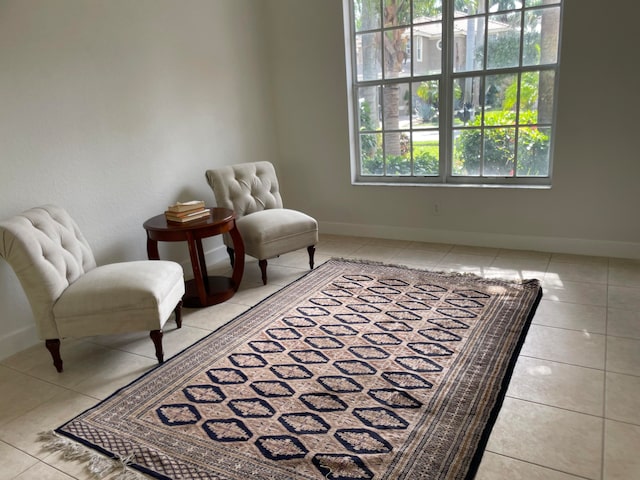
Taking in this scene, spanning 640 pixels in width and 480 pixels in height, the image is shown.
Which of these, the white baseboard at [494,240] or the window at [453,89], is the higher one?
the window at [453,89]

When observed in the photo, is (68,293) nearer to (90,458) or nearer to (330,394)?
(90,458)

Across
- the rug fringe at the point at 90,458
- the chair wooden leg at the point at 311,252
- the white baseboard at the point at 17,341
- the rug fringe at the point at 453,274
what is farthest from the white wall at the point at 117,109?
the rug fringe at the point at 453,274

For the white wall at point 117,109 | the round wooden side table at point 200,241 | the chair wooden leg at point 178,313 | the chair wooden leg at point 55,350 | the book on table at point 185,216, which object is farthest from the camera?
the book on table at point 185,216

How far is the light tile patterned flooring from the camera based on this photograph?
176 cm

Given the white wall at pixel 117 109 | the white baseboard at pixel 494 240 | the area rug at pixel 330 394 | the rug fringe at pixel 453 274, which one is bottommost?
the area rug at pixel 330 394

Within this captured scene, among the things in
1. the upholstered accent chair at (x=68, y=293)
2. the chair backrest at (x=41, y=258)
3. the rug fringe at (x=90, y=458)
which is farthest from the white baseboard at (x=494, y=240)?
the rug fringe at (x=90, y=458)

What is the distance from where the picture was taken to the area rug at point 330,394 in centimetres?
179

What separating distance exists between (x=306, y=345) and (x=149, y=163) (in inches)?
72.6

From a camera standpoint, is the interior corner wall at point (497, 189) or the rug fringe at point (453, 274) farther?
the interior corner wall at point (497, 189)

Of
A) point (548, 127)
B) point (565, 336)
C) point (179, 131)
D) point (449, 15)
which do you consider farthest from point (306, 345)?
point (449, 15)

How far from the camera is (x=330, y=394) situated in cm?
218

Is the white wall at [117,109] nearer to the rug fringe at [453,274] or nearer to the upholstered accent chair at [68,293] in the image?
the upholstered accent chair at [68,293]

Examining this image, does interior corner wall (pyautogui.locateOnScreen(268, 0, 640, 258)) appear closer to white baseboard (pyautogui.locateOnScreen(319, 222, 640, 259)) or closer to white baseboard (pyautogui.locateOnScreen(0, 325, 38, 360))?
white baseboard (pyautogui.locateOnScreen(319, 222, 640, 259))

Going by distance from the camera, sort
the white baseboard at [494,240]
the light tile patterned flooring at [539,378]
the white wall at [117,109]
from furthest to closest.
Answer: the white baseboard at [494,240] < the white wall at [117,109] < the light tile patterned flooring at [539,378]
